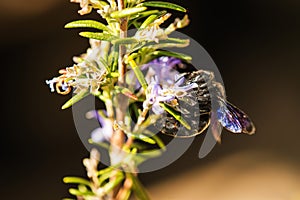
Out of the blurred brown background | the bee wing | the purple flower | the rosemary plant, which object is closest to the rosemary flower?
the rosemary plant

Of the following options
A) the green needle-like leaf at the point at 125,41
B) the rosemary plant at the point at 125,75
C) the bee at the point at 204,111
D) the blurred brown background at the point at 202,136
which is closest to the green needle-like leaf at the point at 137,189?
the rosemary plant at the point at 125,75

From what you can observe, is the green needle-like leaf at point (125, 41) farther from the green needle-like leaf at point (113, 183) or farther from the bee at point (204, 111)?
the green needle-like leaf at point (113, 183)

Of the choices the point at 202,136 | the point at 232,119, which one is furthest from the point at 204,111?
the point at 202,136

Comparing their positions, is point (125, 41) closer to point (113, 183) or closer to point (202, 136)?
point (113, 183)

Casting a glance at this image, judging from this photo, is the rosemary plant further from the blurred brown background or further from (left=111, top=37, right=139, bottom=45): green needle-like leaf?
the blurred brown background

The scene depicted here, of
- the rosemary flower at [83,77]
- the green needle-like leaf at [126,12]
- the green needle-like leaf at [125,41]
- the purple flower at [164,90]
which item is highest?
the green needle-like leaf at [126,12]

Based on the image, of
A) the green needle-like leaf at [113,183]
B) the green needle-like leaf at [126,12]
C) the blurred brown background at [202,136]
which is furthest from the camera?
the blurred brown background at [202,136]

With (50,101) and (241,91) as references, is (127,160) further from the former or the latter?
(241,91)
